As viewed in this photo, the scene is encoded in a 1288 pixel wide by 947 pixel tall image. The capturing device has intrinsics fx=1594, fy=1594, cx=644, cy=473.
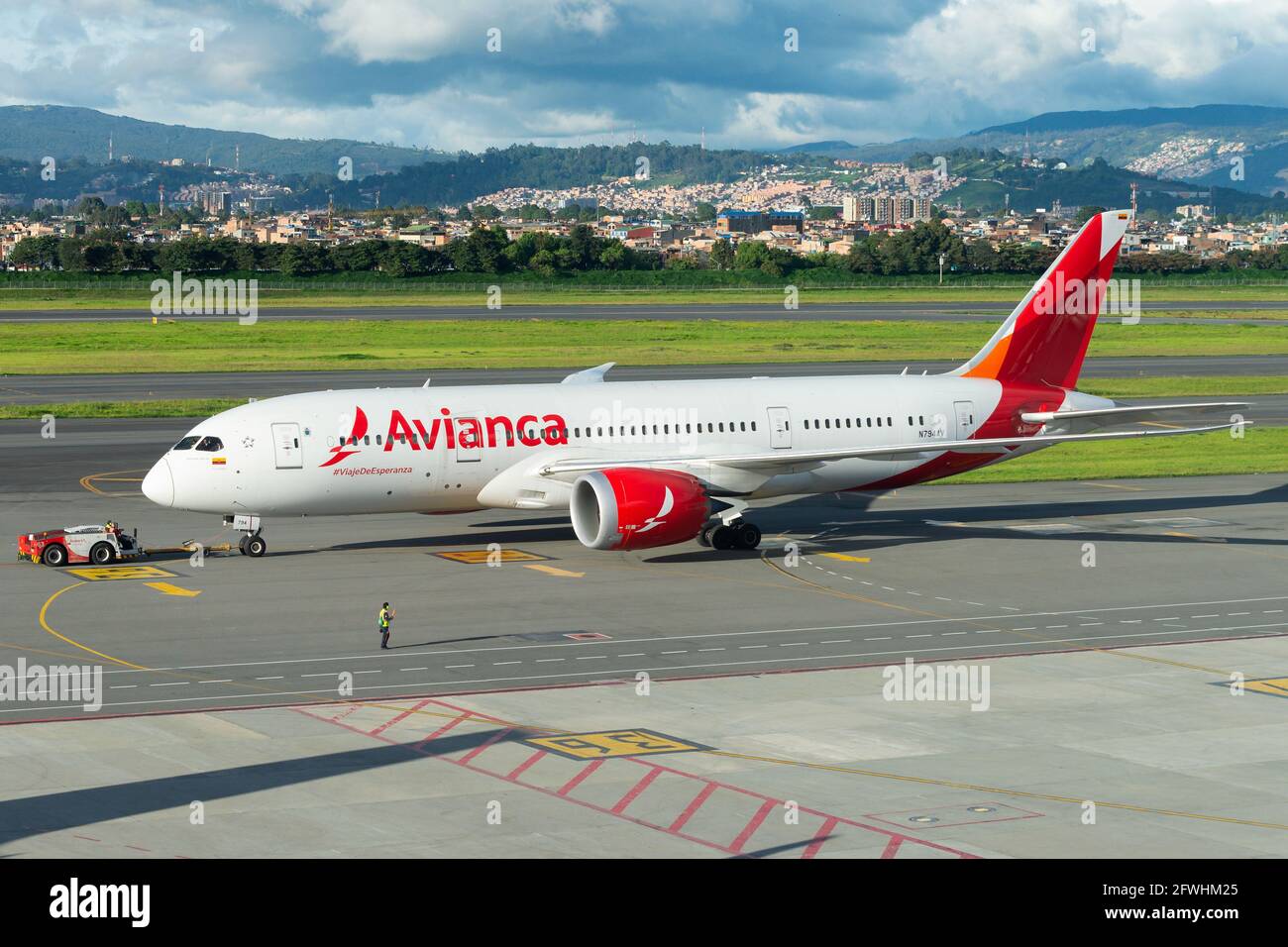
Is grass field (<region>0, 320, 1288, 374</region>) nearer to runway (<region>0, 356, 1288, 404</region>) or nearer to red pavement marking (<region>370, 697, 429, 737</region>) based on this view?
runway (<region>0, 356, 1288, 404</region>)

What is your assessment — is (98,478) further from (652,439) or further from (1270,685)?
(1270,685)

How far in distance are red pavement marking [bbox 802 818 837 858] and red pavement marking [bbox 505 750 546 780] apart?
5689 mm

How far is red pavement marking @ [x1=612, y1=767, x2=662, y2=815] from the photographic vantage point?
2584cm

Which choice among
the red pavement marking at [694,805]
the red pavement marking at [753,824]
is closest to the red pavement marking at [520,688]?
the red pavement marking at [694,805]

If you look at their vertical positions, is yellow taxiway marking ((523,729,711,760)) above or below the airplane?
below

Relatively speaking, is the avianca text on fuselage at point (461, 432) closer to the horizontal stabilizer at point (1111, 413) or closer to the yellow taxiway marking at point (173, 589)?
the yellow taxiway marking at point (173, 589)

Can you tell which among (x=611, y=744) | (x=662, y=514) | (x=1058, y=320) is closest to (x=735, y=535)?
(x=662, y=514)

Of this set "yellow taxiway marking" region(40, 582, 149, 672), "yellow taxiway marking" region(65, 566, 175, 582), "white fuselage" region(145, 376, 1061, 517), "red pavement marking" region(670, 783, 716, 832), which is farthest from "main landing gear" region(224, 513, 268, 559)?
"red pavement marking" region(670, 783, 716, 832)

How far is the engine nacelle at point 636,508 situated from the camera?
4762cm

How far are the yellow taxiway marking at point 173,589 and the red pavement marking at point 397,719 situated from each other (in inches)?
543

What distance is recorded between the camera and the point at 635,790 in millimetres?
26859

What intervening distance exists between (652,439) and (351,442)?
9945 millimetres

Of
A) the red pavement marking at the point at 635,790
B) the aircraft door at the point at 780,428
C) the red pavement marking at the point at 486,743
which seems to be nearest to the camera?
the red pavement marking at the point at 635,790

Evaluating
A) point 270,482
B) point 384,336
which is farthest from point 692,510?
point 384,336
